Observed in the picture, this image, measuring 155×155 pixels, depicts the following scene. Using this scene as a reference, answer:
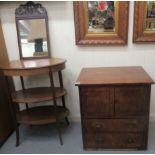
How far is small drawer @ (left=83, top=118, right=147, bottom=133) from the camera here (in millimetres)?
1793

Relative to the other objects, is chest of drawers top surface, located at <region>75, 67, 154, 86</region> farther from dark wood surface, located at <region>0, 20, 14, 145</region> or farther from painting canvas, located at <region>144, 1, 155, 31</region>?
dark wood surface, located at <region>0, 20, 14, 145</region>

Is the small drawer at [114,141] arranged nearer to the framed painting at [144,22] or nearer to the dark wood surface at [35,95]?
the dark wood surface at [35,95]

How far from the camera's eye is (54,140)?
213cm

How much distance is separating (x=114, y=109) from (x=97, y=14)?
3.51ft

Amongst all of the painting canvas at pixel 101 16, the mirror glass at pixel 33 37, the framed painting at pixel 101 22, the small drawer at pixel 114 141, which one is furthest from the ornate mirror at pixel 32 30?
the small drawer at pixel 114 141

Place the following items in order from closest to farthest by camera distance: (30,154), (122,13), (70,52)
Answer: (30,154), (122,13), (70,52)

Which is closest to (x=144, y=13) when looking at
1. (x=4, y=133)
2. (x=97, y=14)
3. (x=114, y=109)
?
(x=97, y=14)

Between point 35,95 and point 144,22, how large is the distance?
56.3 inches

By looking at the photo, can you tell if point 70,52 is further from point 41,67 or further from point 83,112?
point 83,112

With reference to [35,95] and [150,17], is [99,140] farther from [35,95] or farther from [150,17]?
[150,17]

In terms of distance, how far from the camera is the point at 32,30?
7.21 feet

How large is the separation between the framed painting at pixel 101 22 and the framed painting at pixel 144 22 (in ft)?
0.34

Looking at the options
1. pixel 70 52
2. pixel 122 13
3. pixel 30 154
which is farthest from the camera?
pixel 70 52

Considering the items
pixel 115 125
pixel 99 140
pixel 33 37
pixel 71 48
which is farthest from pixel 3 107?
pixel 115 125
